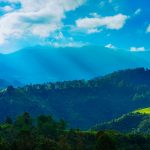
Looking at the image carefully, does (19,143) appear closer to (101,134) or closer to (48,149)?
(48,149)

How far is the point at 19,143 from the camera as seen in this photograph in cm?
14350

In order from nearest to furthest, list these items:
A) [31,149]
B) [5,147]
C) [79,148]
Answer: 1. [5,147]
2. [31,149]
3. [79,148]

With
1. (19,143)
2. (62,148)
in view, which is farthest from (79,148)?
(19,143)

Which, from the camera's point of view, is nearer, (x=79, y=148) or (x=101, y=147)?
(x=101, y=147)

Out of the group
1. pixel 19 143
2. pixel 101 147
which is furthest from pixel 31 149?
pixel 101 147

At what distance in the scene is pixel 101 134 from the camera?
151 meters

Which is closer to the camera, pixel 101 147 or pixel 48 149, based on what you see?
pixel 101 147

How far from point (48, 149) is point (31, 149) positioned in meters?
9.49

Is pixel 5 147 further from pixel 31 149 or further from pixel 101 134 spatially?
pixel 101 134

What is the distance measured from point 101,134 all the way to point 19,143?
2889 cm

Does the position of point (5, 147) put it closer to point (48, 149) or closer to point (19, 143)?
point (19, 143)

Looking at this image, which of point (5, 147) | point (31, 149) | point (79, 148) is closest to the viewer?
point (5, 147)

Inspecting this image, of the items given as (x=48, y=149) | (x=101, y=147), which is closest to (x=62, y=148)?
(x=48, y=149)

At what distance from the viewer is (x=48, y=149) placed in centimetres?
15412
